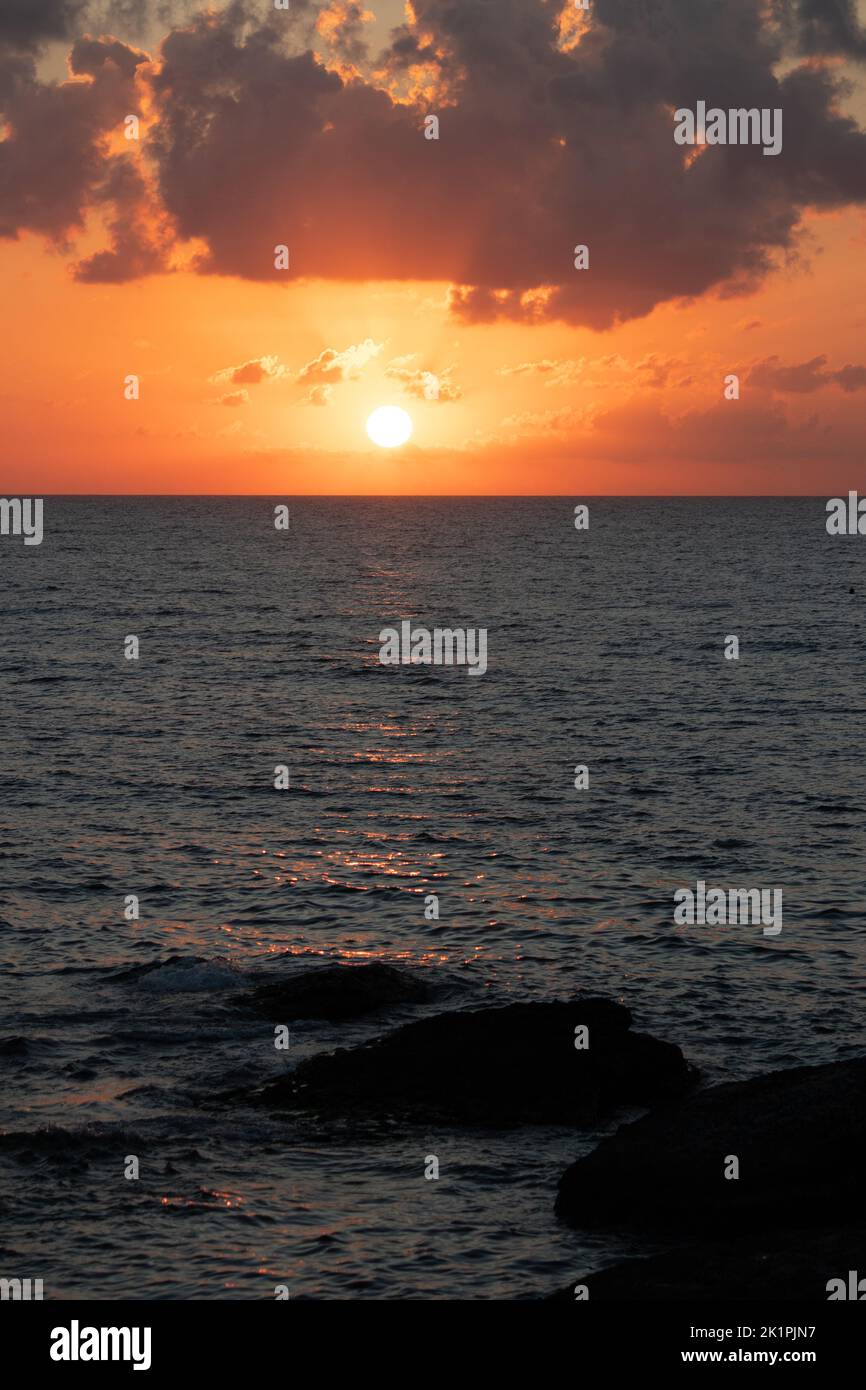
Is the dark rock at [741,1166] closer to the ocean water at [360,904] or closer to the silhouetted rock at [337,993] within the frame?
the ocean water at [360,904]

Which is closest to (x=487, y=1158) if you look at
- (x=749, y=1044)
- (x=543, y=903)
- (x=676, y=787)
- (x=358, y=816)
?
(x=749, y=1044)

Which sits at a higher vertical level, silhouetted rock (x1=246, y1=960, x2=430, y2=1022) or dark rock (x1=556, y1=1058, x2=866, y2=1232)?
silhouetted rock (x1=246, y1=960, x2=430, y2=1022)

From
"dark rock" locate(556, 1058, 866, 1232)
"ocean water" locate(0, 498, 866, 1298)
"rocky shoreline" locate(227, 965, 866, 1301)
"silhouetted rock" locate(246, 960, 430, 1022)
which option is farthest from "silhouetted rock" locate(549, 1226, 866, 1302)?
"silhouetted rock" locate(246, 960, 430, 1022)

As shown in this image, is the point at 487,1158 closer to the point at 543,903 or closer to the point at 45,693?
the point at 543,903

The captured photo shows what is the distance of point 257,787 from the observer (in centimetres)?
5234

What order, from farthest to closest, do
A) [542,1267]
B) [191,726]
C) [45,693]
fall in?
1. [45,693]
2. [191,726]
3. [542,1267]

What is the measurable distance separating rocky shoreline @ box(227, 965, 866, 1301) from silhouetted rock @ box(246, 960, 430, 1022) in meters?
0.03

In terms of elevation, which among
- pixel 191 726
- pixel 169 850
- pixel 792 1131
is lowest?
pixel 792 1131

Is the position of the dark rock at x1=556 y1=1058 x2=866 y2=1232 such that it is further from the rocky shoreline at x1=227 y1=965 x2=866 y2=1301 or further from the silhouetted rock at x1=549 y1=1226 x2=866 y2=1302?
the silhouetted rock at x1=549 y1=1226 x2=866 y2=1302

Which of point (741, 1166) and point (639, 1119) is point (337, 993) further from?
point (741, 1166)

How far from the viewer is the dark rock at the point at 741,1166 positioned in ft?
67.2

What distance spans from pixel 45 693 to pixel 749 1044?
2085 inches

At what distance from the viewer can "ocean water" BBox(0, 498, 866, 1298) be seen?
21.4 metres

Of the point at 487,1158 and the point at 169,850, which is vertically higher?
the point at 169,850
